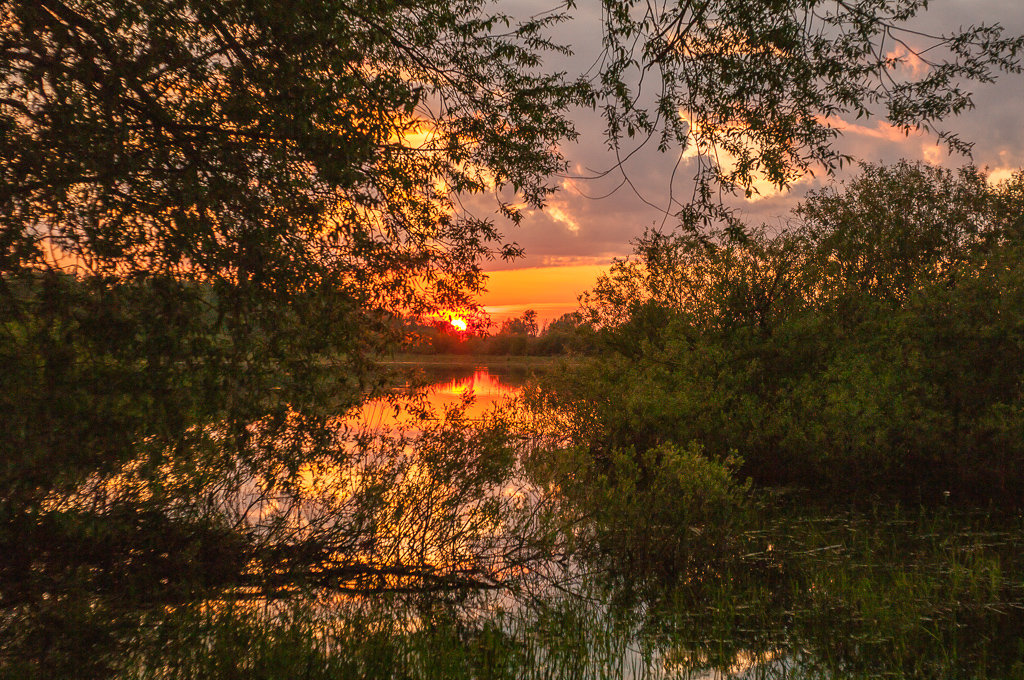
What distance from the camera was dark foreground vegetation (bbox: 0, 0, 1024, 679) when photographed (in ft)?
19.6

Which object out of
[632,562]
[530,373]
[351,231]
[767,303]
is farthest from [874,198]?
[351,231]

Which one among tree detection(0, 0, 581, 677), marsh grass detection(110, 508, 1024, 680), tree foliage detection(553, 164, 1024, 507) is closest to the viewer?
tree detection(0, 0, 581, 677)

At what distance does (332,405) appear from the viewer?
7508 millimetres

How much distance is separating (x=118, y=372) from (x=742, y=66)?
6.61 meters

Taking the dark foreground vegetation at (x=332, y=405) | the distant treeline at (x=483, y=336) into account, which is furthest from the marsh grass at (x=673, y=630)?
the distant treeline at (x=483, y=336)

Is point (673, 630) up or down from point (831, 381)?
down

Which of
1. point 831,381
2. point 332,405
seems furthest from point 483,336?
point 831,381

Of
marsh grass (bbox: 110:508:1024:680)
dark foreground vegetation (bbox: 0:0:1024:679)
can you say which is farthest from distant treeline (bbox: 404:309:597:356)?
marsh grass (bbox: 110:508:1024:680)

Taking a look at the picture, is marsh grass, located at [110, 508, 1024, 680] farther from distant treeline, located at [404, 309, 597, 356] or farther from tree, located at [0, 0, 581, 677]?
distant treeline, located at [404, 309, 597, 356]

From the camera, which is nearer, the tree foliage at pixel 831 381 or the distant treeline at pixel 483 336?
the distant treeline at pixel 483 336

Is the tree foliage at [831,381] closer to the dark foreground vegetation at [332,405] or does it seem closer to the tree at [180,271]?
the dark foreground vegetation at [332,405]

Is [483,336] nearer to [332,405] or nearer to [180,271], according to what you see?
[332,405]

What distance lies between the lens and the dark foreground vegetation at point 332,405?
5.96m

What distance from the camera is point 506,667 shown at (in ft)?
22.6
